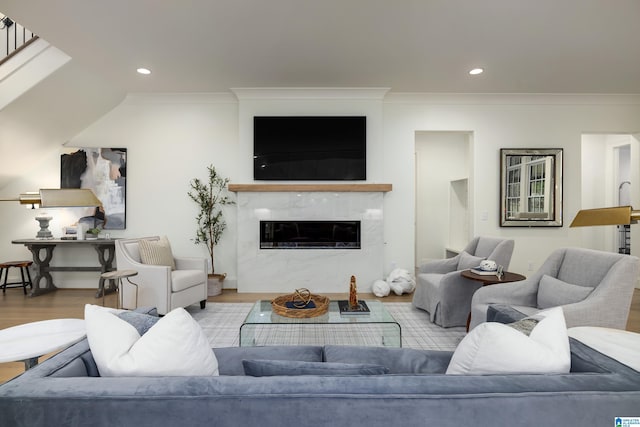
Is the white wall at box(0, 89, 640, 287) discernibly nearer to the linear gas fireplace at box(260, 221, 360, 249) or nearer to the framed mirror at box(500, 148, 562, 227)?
the framed mirror at box(500, 148, 562, 227)

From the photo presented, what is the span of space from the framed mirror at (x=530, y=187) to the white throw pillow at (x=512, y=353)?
4.28 metres

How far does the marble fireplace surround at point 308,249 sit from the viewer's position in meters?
4.82

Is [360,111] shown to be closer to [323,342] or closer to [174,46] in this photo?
[174,46]

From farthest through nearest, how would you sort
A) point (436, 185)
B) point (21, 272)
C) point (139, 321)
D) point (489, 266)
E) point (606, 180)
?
point (436, 185) → point (606, 180) → point (21, 272) → point (489, 266) → point (139, 321)

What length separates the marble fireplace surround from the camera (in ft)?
15.8

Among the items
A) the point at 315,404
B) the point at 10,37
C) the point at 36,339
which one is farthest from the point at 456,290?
the point at 10,37

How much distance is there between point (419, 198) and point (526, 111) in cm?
225

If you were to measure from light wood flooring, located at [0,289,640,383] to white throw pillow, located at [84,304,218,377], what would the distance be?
3.27 meters

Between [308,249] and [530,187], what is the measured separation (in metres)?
3.29

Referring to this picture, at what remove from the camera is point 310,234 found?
16.1 feet

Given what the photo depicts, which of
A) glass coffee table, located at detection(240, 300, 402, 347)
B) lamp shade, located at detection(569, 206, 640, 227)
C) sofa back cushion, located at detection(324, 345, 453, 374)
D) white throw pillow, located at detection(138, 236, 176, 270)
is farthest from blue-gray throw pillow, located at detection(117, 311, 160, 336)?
white throw pillow, located at detection(138, 236, 176, 270)

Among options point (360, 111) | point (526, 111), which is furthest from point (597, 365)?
point (526, 111)

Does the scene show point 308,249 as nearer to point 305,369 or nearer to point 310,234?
point 310,234

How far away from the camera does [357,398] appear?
3.00 feet
